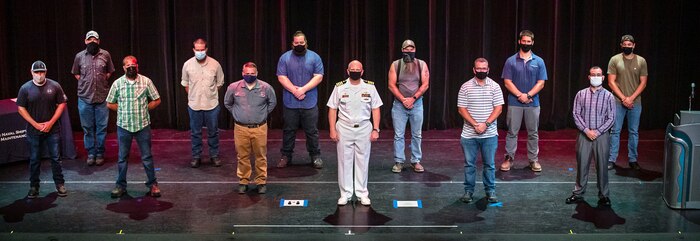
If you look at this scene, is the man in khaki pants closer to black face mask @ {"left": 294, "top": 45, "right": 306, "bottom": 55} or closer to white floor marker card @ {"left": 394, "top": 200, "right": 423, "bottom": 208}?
black face mask @ {"left": 294, "top": 45, "right": 306, "bottom": 55}

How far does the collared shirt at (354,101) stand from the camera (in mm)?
7691

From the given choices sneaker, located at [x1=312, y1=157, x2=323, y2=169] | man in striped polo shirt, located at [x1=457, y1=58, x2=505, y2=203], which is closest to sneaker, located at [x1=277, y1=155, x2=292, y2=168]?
sneaker, located at [x1=312, y1=157, x2=323, y2=169]

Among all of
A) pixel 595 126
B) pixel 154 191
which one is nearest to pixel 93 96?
pixel 154 191

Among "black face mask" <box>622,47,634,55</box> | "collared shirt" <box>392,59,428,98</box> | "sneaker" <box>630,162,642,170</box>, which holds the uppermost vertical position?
"black face mask" <box>622,47,634,55</box>

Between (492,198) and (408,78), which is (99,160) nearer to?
(408,78)

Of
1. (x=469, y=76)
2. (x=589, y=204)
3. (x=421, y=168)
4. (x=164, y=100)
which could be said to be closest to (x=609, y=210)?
(x=589, y=204)

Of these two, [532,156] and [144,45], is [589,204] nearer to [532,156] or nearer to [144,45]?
[532,156]

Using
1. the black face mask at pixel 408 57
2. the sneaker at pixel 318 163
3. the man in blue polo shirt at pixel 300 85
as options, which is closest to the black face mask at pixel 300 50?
the man in blue polo shirt at pixel 300 85

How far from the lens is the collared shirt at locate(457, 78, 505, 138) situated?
7785mm

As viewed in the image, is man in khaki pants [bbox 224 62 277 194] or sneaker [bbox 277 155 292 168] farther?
sneaker [bbox 277 155 292 168]

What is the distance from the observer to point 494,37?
40.7ft

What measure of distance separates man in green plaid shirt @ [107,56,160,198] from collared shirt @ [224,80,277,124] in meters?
0.80

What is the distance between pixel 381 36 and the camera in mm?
12344

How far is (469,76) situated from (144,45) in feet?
16.4
